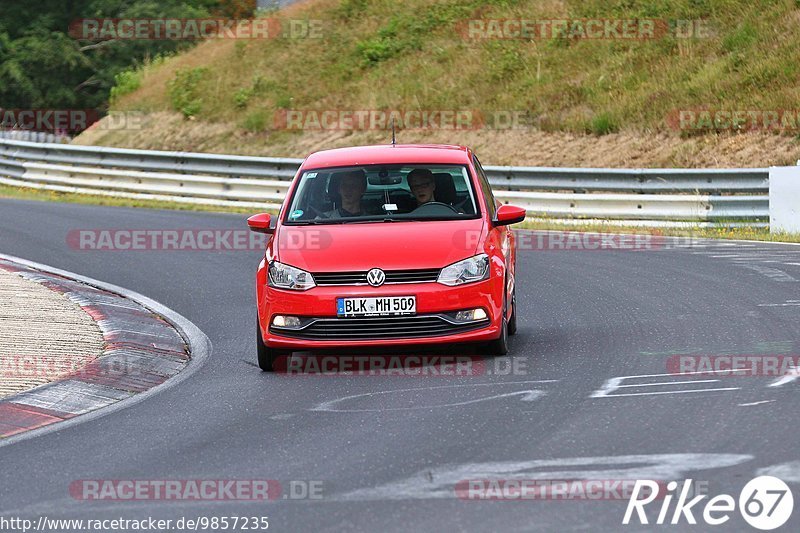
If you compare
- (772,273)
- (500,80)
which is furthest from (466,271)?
(500,80)

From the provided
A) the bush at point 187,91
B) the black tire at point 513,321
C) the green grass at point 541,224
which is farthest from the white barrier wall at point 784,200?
the bush at point 187,91

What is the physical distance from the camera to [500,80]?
34125 millimetres

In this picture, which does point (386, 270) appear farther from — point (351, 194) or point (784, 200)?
point (784, 200)

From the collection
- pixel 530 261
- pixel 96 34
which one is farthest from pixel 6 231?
pixel 96 34

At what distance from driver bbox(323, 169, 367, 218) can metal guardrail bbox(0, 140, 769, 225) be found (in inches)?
433

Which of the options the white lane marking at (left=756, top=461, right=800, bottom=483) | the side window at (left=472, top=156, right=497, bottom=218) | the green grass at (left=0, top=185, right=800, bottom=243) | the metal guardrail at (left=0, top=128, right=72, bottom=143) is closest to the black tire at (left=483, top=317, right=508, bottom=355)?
the side window at (left=472, top=156, right=497, bottom=218)

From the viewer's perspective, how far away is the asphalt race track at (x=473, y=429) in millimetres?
6395

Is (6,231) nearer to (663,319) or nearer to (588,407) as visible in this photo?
(663,319)

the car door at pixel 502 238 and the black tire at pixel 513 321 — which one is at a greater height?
the car door at pixel 502 238

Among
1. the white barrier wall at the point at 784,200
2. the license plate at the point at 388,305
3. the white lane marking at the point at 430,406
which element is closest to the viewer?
the white lane marking at the point at 430,406

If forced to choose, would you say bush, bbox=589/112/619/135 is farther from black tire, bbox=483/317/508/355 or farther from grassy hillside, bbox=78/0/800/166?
black tire, bbox=483/317/508/355

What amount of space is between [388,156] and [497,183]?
44.7 ft

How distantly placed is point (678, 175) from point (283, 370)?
13.1m

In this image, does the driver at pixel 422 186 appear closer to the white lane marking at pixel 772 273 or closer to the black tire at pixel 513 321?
the black tire at pixel 513 321
